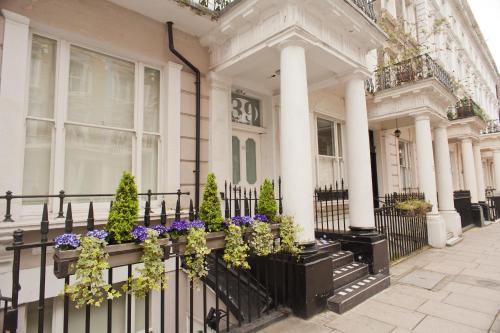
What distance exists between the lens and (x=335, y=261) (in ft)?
15.9

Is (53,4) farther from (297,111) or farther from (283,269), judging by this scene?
(283,269)

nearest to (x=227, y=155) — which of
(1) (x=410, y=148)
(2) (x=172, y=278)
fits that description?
(2) (x=172, y=278)

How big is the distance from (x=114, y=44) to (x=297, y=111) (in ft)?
9.41

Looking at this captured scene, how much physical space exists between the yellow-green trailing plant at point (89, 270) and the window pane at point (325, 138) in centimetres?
665

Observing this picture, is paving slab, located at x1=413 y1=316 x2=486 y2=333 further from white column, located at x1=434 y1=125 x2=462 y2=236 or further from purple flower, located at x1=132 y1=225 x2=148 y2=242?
white column, located at x1=434 y1=125 x2=462 y2=236

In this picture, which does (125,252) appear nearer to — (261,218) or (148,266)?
(148,266)

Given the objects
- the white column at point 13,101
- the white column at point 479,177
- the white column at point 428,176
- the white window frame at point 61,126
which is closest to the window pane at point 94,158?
the white window frame at point 61,126

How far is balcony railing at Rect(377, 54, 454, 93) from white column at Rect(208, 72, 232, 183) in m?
5.70

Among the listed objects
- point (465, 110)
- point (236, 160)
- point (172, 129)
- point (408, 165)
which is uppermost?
point (465, 110)

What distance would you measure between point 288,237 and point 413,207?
5226 mm

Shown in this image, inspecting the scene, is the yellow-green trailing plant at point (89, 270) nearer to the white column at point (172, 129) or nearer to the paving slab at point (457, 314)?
the white column at point (172, 129)

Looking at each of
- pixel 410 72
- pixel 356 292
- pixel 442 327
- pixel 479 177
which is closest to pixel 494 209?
pixel 479 177

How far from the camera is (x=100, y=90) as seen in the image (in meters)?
4.21

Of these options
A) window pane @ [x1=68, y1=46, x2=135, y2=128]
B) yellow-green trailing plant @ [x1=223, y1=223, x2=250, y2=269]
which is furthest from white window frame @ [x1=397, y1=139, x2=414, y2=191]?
window pane @ [x1=68, y1=46, x2=135, y2=128]
